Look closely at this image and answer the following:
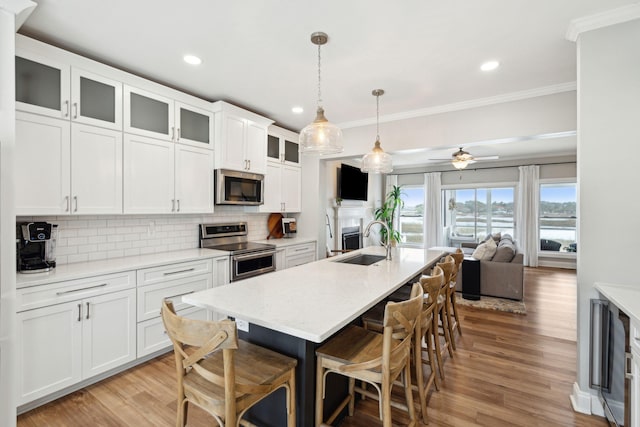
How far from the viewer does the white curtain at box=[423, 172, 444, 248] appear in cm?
827

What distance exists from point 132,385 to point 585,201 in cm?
362

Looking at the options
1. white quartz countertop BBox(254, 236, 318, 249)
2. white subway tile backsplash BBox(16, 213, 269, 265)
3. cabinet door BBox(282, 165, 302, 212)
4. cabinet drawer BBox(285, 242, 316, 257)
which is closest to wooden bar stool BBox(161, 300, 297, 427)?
white subway tile backsplash BBox(16, 213, 269, 265)

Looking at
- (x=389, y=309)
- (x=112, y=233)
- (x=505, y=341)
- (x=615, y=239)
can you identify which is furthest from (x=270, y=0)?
(x=505, y=341)

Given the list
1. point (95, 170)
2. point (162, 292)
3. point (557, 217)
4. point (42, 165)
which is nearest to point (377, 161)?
point (162, 292)

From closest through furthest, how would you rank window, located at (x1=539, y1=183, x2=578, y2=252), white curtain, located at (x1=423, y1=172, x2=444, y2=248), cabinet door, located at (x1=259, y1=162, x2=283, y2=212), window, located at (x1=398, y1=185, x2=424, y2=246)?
cabinet door, located at (x1=259, y1=162, x2=283, y2=212) < window, located at (x1=539, y1=183, x2=578, y2=252) < white curtain, located at (x1=423, y1=172, x2=444, y2=248) < window, located at (x1=398, y1=185, x2=424, y2=246)

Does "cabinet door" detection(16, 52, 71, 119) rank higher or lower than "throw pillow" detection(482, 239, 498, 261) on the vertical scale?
higher

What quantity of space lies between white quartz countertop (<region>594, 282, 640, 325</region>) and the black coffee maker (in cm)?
368

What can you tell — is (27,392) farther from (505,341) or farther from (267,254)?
(505,341)

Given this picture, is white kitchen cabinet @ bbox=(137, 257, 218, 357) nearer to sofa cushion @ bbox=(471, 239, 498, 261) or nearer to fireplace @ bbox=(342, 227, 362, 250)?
fireplace @ bbox=(342, 227, 362, 250)

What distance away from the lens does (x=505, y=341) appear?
10.2 ft

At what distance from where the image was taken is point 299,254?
14.5ft

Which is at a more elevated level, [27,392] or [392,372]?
[392,372]

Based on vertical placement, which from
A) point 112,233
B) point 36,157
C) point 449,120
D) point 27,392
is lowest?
point 27,392

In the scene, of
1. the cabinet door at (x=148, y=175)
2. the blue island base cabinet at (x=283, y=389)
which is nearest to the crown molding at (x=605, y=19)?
the blue island base cabinet at (x=283, y=389)
